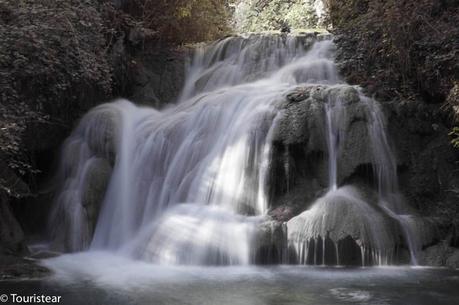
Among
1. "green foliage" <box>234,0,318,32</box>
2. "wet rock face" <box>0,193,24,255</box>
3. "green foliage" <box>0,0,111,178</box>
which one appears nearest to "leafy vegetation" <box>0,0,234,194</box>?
"green foliage" <box>0,0,111,178</box>

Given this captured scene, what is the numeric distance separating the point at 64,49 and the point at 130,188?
269cm

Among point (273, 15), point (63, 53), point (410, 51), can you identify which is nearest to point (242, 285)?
point (63, 53)

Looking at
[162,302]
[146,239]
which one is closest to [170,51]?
[146,239]

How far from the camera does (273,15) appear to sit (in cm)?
2180

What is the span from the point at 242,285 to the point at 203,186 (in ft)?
9.13

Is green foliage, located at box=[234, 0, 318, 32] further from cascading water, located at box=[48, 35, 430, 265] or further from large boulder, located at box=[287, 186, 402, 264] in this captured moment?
large boulder, located at box=[287, 186, 402, 264]

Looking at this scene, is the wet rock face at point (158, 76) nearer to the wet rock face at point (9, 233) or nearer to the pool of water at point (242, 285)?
the wet rock face at point (9, 233)

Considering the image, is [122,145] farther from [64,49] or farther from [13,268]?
[13,268]

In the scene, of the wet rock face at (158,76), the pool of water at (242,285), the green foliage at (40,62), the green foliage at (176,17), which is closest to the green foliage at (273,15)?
the green foliage at (176,17)

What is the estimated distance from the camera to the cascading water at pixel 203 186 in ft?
25.6

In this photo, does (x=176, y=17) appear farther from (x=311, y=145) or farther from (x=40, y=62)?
(x=311, y=145)

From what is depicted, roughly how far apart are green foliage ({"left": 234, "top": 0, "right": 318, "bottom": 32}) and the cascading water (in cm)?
798

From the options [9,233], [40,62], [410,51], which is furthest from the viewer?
[410,51]

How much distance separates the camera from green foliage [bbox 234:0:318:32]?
760 inches
